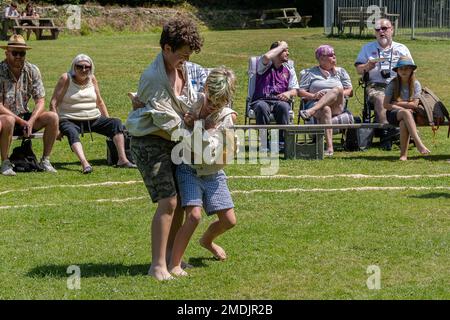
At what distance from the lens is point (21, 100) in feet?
41.2

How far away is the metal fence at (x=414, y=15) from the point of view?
36125mm

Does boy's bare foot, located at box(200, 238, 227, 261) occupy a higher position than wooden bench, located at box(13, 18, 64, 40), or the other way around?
boy's bare foot, located at box(200, 238, 227, 261)

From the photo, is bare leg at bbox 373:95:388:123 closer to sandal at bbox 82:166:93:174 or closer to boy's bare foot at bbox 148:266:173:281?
sandal at bbox 82:166:93:174

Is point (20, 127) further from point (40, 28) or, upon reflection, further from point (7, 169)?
point (40, 28)

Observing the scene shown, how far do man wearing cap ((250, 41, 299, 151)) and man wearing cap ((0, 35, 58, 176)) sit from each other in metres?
2.93

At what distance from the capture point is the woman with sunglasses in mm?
12758

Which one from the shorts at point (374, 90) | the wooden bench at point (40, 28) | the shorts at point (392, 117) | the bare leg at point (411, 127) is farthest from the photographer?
the wooden bench at point (40, 28)

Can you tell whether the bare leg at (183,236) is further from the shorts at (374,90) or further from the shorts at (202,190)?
the shorts at (374,90)

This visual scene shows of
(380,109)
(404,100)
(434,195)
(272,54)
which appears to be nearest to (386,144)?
(380,109)

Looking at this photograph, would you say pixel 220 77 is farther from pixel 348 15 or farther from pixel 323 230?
pixel 348 15

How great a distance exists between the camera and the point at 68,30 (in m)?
40.9

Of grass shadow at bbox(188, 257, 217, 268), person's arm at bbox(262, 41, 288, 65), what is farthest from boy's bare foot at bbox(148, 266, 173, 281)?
person's arm at bbox(262, 41, 288, 65)

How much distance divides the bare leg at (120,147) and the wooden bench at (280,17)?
35.8 metres

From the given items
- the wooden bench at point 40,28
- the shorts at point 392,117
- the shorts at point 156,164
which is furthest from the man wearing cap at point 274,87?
the wooden bench at point 40,28
